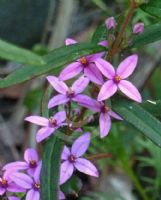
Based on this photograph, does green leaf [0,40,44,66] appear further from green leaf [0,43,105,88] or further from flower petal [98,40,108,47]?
flower petal [98,40,108,47]

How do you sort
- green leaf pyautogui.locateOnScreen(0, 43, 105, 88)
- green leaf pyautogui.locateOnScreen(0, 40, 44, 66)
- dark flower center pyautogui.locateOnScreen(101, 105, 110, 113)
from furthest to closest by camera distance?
1. dark flower center pyautogui.locateOnScreen(101, 105, 110, 113)
2. green leaf pyautogui.locateOnScreen(0, 43, 105, 88)
3. green leaf pyautogui.locateOnScreen(0, 40, 44, 66)

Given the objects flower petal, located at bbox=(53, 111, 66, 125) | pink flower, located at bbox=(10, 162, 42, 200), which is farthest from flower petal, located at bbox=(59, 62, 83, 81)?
pink flower, located at bbox=(10, 162, 42, 200)

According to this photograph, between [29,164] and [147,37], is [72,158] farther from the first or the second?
[147,37]

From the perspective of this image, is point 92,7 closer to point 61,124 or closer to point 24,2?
point 24,2

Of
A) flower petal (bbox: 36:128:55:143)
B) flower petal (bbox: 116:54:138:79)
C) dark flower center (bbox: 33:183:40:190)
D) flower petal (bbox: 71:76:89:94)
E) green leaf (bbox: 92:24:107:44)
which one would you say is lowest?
dark flower center (bbox: 33:183:40:190)

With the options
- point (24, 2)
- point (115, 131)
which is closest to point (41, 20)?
point (24, 2)

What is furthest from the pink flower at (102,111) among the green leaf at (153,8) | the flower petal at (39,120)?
the green leaf at (153,8)
